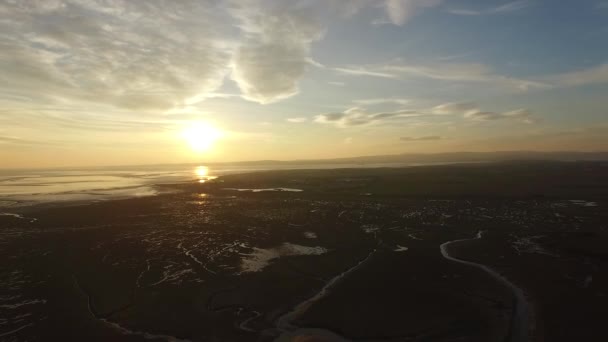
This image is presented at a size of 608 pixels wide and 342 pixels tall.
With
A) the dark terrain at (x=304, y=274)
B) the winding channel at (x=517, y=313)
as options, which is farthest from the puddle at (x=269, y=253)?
the winding channel at (x=517, y=313)

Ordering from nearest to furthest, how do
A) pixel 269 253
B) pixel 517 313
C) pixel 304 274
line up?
pixel 517 313, pixel 304 274, pixel 269 253

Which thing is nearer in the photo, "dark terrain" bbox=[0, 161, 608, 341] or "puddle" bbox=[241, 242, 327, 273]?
"dark terrain" bbox=[0, 161, 608, 341]

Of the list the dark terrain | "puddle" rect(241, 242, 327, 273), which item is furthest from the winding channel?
"puddle" rect(241, 242, 327, 273)

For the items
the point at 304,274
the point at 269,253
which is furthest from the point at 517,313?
the point at 269,253

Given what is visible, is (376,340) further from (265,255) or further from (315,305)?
(265,255)

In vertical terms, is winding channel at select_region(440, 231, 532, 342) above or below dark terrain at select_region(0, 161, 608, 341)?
below

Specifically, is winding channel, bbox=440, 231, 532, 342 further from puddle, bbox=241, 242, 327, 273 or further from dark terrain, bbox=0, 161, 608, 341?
puddle, bbox=241, 242, 327, 273

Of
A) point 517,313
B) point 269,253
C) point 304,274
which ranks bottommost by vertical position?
point 517,313

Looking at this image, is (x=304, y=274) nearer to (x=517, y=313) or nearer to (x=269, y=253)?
(x=269, y=253)
